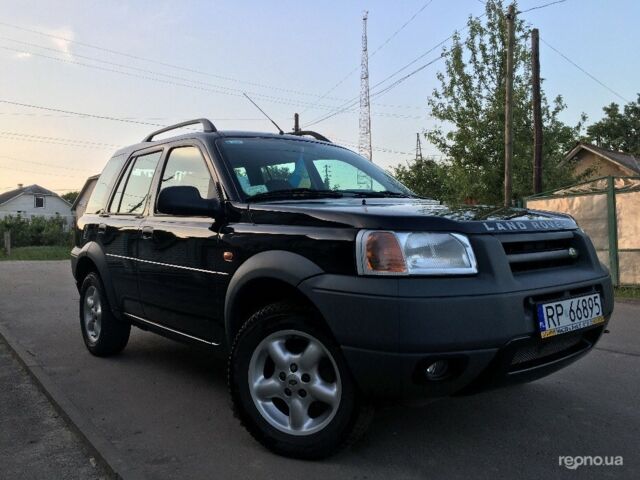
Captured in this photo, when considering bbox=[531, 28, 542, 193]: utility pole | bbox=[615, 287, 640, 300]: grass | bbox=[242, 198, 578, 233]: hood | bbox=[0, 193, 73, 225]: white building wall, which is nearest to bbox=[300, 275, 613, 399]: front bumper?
bbox=[242, 198, 578, 233]: hood

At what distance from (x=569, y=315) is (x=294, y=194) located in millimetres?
1698

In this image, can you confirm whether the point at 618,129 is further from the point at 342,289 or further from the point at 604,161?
the point at 342,289

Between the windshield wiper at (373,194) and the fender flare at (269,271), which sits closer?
the fender flare at (269,271)

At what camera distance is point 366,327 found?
260cm

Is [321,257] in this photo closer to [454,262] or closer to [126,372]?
[454,262]

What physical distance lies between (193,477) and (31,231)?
53312 millimetres

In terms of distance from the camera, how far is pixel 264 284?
3.17 metres

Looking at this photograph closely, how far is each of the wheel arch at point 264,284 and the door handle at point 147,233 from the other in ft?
3.82

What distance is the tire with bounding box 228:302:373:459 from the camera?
9.21 feet

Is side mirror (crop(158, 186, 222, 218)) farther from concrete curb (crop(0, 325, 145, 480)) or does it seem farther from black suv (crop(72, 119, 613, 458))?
concrete curb (crop(0, 325, 145, 480))

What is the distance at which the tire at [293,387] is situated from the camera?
281 centimetres

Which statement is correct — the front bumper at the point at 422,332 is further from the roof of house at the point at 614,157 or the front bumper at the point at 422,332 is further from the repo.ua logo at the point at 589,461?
the roof of house at the point at 614,157

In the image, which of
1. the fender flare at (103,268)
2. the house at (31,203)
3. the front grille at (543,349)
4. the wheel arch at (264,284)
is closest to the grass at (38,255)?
the fender flare at (103,268)

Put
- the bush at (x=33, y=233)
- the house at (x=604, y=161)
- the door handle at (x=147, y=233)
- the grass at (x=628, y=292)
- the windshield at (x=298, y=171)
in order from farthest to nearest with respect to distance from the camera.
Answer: the bush at (x=33, y=233) → the house at (x=604, y=161) → the grass at (x=628, y=292) → the door handle at (x=147, y=233) → the windshield at (x=298, y=171)
